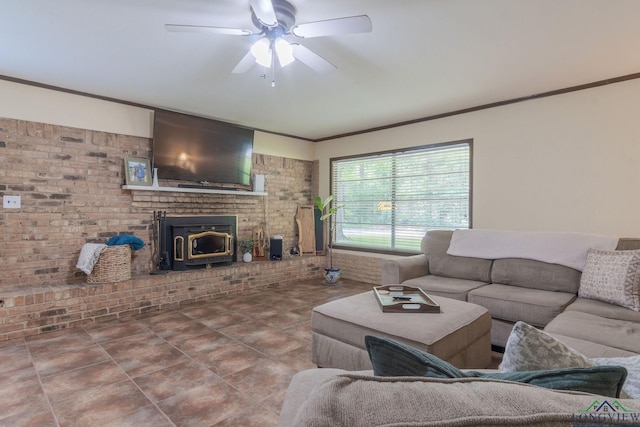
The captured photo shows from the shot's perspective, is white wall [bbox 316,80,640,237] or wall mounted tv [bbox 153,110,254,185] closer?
white wall [bbox 316,80,640,237]

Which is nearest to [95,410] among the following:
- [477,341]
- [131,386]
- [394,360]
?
[131,386]

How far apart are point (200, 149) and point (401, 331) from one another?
367 centimetres

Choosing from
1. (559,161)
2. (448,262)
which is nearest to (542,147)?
(559,161)

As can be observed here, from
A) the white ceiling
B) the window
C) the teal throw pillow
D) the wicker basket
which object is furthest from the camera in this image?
the window

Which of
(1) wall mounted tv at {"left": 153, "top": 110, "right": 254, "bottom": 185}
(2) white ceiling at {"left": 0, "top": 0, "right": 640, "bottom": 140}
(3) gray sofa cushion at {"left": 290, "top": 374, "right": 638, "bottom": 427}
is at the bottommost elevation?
(3) gray sofa cushion at {"left": 290, "top": 374, "right": 638, "bottom": 427}

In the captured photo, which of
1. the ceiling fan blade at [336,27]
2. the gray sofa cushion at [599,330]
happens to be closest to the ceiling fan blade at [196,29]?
the ceiling fan blade at [336,27]

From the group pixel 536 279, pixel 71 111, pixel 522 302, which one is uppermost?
pixel 71 111

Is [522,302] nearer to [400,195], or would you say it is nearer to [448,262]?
[448,262]

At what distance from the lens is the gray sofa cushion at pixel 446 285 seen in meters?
3.01

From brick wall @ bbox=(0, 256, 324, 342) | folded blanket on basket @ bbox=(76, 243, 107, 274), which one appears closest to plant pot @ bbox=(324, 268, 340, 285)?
brick wall @ bbox=(0, 256, 324, 342)

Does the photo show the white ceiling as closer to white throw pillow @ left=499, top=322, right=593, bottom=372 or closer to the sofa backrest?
the sofa backrest

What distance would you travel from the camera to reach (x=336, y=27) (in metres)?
2.05

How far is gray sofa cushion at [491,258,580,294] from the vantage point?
9.44 feet

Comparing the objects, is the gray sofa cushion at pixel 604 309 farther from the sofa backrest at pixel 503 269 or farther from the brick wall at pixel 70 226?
the brick wall at pixel 70 226
